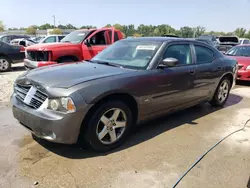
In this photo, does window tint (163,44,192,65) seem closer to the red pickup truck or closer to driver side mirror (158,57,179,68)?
driver side mirror (158,57,179,68)

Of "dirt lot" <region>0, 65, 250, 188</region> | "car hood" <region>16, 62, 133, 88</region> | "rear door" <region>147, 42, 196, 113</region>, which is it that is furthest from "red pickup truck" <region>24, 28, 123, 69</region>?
"rear door" <region>147, 42, 196, 113</region>

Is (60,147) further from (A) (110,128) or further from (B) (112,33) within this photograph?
(B) (112,33)

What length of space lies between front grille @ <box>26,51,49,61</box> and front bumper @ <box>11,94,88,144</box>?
4689 mm

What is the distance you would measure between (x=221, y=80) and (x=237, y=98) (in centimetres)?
156

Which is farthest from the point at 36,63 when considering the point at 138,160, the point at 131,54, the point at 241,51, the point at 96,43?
the point at 241,51

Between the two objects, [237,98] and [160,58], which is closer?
[160,58]

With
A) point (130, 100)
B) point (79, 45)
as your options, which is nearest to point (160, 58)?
point (130, 100)

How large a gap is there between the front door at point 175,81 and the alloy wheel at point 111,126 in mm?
523

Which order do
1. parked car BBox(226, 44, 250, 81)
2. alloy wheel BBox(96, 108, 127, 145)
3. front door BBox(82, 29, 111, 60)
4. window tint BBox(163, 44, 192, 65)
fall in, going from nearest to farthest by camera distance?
alloy wheel BBox(96, 108, 127, 145)
window tint BBox(163, 44, 192, 65)
front door BBox(82, 29, 111, 60)
parked car BBox(226, 44, 250, 81)

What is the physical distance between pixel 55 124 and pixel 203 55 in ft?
11.2

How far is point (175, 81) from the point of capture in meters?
3.99

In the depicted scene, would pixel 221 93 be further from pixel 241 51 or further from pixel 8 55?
pixel 8 55

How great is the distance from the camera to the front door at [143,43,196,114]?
3.74 m

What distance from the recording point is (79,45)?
26.5 ft
